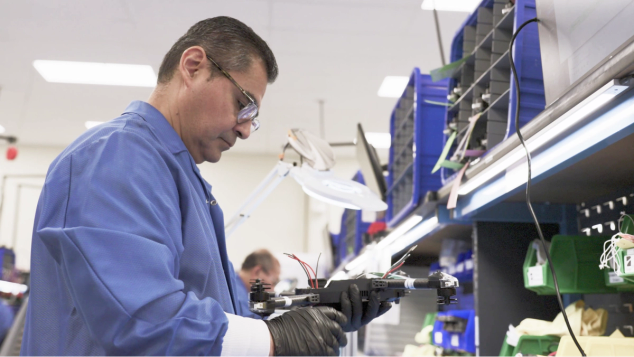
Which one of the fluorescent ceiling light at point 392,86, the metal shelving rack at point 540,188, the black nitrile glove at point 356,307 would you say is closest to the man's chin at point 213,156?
the black nitrile glove at point 356,307

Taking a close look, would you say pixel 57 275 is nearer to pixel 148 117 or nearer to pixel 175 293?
pixel 175 293

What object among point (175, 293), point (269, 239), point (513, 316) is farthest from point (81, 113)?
point (175, 293)

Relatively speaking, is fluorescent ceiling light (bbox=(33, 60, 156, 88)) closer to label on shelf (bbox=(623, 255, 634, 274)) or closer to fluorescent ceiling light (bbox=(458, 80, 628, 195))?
fluorescent ceiling light (bbox=(458, 80, 628, 195))

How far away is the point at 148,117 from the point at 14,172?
9.22 meters

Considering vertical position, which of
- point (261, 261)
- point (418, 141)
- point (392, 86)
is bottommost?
point (261, 261)

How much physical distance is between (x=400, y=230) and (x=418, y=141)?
540 millimetres

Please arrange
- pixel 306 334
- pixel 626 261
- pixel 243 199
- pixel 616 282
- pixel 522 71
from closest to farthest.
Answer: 1. pixel 306 334
2. pixel 626 261
3. pixel 616 282
4. pixel 522 71
5. pixel 243 199

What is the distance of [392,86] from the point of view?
22.5ft

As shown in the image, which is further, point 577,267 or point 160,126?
point 577,267

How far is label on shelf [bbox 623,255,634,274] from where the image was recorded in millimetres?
1396

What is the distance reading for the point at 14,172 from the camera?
9359 millimetres

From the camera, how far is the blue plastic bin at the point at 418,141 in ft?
9.19

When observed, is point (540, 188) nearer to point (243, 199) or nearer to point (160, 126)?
point (160, 126)

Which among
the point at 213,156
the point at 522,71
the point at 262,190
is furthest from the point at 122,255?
the point at 522,71
